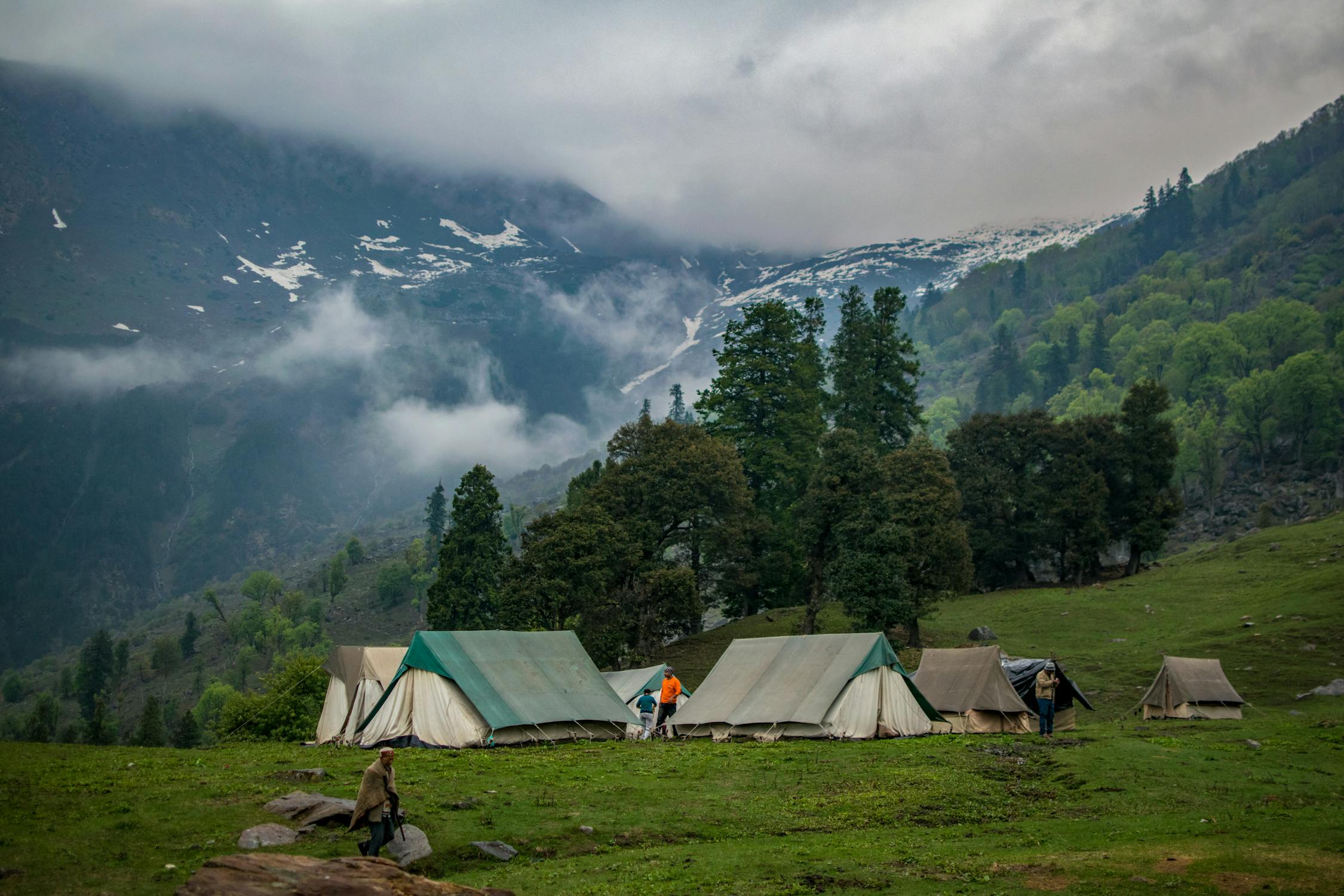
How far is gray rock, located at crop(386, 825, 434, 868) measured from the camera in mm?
15280

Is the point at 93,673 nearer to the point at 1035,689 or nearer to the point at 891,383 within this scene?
the point at 891,383

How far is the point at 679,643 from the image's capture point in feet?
208

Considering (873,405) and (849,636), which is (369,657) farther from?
(873,405)

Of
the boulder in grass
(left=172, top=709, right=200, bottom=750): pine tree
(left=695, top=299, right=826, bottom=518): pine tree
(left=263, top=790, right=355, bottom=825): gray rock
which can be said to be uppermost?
(left=695, top=299, right=826, bottom=518): pine tree

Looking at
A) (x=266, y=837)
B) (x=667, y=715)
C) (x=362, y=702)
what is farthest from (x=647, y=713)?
(x=266, y=837)

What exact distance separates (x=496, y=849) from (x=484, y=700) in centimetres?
1519

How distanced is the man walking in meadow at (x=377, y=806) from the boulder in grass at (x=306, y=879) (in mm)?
2687

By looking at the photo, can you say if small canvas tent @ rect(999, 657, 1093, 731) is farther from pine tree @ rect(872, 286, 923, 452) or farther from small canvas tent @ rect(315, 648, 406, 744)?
pine tree @ rect(872, 286, 923, 452)

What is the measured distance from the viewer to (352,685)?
1359 inches

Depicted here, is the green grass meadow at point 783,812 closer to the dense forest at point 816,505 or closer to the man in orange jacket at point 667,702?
the man in orange jacket at point 667,702

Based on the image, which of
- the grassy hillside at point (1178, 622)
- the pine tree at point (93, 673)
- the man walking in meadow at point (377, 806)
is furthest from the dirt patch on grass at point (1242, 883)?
the pine tree at point (93, 673)

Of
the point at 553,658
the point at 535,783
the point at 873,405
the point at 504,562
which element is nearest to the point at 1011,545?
the point at 873,405

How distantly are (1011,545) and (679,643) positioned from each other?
96.5 ft

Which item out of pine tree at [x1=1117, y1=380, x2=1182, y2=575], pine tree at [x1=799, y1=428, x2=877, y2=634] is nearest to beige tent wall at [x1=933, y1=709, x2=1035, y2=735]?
pine tree at [x1=799, y1=428, x2=877, y2=634]
